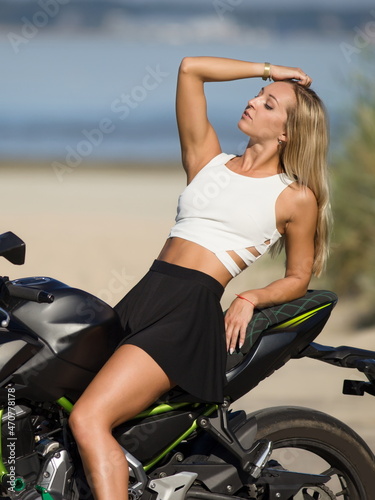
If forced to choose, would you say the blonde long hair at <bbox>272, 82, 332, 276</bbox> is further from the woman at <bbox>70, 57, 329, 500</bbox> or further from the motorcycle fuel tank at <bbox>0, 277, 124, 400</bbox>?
the motorcycle fuel tank at <bbox>0, 277, 124, 400</bbox>

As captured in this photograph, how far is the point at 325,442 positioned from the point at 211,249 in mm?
822

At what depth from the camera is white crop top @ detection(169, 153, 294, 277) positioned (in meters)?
3.39

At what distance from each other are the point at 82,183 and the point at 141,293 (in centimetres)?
1835

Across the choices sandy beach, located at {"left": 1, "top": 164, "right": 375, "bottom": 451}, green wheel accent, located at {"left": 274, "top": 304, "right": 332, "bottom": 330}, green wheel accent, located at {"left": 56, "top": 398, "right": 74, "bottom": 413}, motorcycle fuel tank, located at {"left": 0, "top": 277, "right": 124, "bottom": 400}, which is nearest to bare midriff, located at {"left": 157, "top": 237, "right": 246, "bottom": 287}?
green wheel accent, located at {"left": 274, "top": 304, "right": 332, "bottom": 330}

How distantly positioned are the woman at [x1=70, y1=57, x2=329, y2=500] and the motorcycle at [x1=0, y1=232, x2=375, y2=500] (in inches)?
2.9

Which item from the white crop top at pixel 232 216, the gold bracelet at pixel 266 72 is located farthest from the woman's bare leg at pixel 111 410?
the gold bracelet at pixel 266 72

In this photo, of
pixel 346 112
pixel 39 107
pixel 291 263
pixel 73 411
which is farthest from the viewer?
pixel 39 107

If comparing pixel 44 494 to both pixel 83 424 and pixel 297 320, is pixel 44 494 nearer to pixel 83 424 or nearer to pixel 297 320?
pixel 83 424

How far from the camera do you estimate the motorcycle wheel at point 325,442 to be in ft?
11.2

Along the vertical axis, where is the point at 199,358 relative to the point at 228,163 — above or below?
below

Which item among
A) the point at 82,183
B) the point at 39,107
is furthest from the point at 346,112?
the point at 39,107

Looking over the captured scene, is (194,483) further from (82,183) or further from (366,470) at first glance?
(82,183)

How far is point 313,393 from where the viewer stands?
625cm

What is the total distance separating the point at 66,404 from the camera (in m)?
3.05
